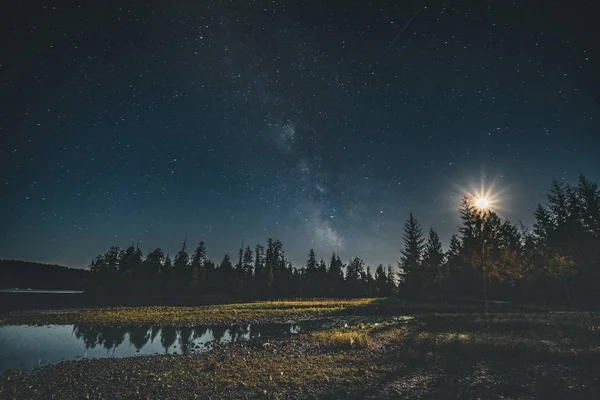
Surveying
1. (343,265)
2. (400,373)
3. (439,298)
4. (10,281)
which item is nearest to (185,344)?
(400,373)

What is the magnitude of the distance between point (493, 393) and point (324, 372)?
6.85 meters

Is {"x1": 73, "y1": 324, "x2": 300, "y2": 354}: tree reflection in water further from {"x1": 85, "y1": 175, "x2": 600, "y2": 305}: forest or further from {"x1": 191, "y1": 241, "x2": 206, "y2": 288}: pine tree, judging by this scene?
{"x1": 191, "y1": 241, "x2": 206, "y2": 288}: pine tree

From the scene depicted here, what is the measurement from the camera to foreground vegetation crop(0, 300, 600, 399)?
11242 millimetres

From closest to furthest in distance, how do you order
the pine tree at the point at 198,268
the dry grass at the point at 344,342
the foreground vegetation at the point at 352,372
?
1. the foreground vegetation at the point at 352,372
2. the dry grass at the point at 344,342
3. the pine tree at the point at 198,268

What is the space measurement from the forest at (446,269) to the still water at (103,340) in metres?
33.1

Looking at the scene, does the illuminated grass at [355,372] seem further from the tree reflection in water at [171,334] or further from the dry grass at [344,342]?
the tree reflection in water at [171,334]

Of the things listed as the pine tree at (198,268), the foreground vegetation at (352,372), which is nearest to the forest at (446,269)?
the pine tree at (198,268)

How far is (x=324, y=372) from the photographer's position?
1358 cm

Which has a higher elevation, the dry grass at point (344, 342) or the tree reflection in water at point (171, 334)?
the dry grass at point (344, 342)

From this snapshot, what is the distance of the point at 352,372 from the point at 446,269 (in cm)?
5229

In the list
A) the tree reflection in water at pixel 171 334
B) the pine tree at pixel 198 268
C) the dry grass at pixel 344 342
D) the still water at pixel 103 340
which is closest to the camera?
the still water at pixel 103 340

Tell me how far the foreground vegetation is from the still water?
109 inches

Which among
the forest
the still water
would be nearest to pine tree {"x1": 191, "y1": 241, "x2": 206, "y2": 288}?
the forest

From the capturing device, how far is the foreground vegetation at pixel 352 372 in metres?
11.2
